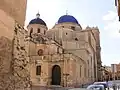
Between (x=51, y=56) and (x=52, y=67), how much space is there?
1565 mm

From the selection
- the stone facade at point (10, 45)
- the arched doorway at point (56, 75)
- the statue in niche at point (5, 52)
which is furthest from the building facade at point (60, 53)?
the statue in niche at point (5, 52)

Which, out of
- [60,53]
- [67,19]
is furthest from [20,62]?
[67,19]

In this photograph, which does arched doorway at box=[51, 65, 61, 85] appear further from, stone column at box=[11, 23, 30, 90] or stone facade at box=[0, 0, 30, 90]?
stone facade at box=[0, 0, 30, 90]

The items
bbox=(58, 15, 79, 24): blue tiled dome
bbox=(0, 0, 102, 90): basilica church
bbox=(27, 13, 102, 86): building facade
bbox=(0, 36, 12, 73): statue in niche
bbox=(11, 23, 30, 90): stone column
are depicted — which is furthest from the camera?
bbox=(58, 15, 79, 24): blue tiled dome

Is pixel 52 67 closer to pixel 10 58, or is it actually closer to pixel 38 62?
pixel 38 62

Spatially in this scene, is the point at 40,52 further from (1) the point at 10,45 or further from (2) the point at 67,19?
(1) the point at 10,45

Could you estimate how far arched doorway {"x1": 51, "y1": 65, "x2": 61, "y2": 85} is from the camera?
26856mm

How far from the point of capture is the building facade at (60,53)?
26.7m

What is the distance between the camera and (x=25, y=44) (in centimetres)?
620

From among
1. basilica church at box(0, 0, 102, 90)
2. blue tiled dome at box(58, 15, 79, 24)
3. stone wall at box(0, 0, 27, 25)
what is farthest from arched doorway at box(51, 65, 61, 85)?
stone wall at box(0, 0, 27, 25)

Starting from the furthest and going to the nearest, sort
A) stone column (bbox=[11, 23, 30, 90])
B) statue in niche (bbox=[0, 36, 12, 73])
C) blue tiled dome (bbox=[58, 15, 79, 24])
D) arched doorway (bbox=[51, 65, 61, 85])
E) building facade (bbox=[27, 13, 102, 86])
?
blue tiled dome (bbox=[58, 15, 79, 24]) < arched doorway (bbox=[51, 65, 61, 85]) < building facade (bbox=[27, 13, 102, 86]) < stone column (bbox=[11, 23, 30, 90]) < statue in niche (bbox=[0, 36, 12, 73])

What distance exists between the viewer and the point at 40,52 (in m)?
31.7

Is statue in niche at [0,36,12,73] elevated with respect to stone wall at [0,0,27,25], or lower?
lower

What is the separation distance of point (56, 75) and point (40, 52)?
597 centimetres
